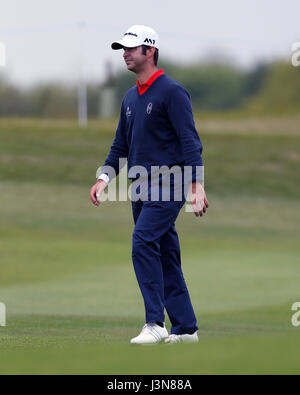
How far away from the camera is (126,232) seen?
17719mm

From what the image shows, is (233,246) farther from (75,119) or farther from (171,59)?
(171,59)

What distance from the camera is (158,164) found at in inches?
254

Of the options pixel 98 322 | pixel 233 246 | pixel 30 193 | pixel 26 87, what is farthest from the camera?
pixel 26 87

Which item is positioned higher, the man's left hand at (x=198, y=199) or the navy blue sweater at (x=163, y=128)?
the navy blue sweater at (x=163, y=128)

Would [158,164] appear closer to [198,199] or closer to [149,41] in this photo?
[198,199]

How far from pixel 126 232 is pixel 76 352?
505 inches

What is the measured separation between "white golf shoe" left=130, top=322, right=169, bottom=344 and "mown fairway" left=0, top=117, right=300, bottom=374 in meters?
0.10

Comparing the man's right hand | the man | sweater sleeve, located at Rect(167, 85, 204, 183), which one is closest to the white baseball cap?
the man

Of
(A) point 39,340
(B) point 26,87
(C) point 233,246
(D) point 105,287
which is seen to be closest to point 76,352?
(A) point 39,340

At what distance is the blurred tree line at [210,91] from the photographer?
1297 inches

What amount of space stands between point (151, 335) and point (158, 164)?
1.05 m

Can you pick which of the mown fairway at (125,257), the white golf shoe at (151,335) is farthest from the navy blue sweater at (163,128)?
the mown fairway at (125,257)

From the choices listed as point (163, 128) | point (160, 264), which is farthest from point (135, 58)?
point (160, 264)

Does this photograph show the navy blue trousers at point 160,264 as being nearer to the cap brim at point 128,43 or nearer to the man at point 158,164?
the man at point 158,164
